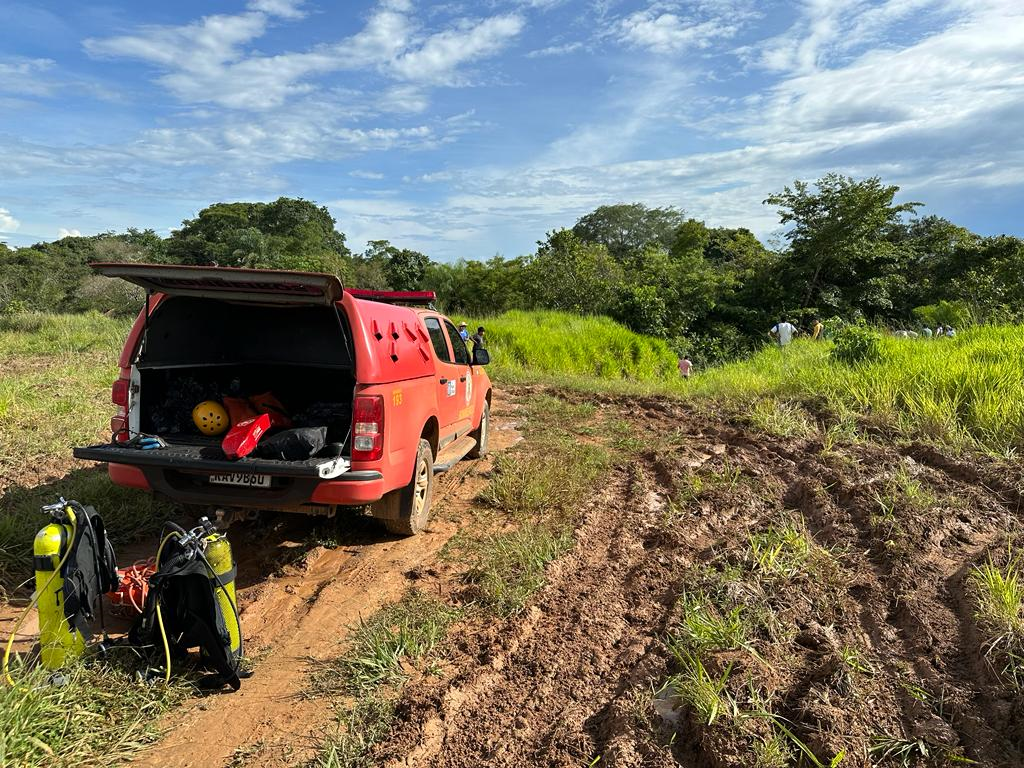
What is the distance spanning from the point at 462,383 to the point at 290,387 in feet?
5.53

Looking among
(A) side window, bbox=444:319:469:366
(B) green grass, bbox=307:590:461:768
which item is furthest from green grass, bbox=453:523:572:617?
(A) side window, bbox=444:319:469:366

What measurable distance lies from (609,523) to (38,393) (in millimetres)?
7617

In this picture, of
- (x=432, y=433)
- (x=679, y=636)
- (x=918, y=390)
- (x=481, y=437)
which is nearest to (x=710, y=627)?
(x=679, y=636)

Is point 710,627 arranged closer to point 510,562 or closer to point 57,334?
point 510,562

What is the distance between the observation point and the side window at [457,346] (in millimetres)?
6012

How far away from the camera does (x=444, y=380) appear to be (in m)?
5.25

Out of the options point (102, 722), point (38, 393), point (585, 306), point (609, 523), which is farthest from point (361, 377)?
point (585, 306)

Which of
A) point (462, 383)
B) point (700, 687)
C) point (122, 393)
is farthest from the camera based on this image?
point (462, 383)

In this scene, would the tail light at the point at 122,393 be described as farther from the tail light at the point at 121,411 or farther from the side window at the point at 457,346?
the side window at the point at 457,346

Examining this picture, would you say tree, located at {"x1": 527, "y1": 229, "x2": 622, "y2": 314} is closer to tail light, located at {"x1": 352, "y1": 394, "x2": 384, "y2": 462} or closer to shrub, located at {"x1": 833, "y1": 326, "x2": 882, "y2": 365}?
shrub, located at {"x1": 833, "y1": 326, "x2": 882, "y2": 365}

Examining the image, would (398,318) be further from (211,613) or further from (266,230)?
(266,230)

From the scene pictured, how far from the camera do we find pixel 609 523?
4906mm

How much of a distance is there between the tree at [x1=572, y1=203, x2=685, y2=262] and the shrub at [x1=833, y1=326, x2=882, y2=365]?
3959 cm

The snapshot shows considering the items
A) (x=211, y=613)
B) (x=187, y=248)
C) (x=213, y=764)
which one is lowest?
(x=213, y=764)
